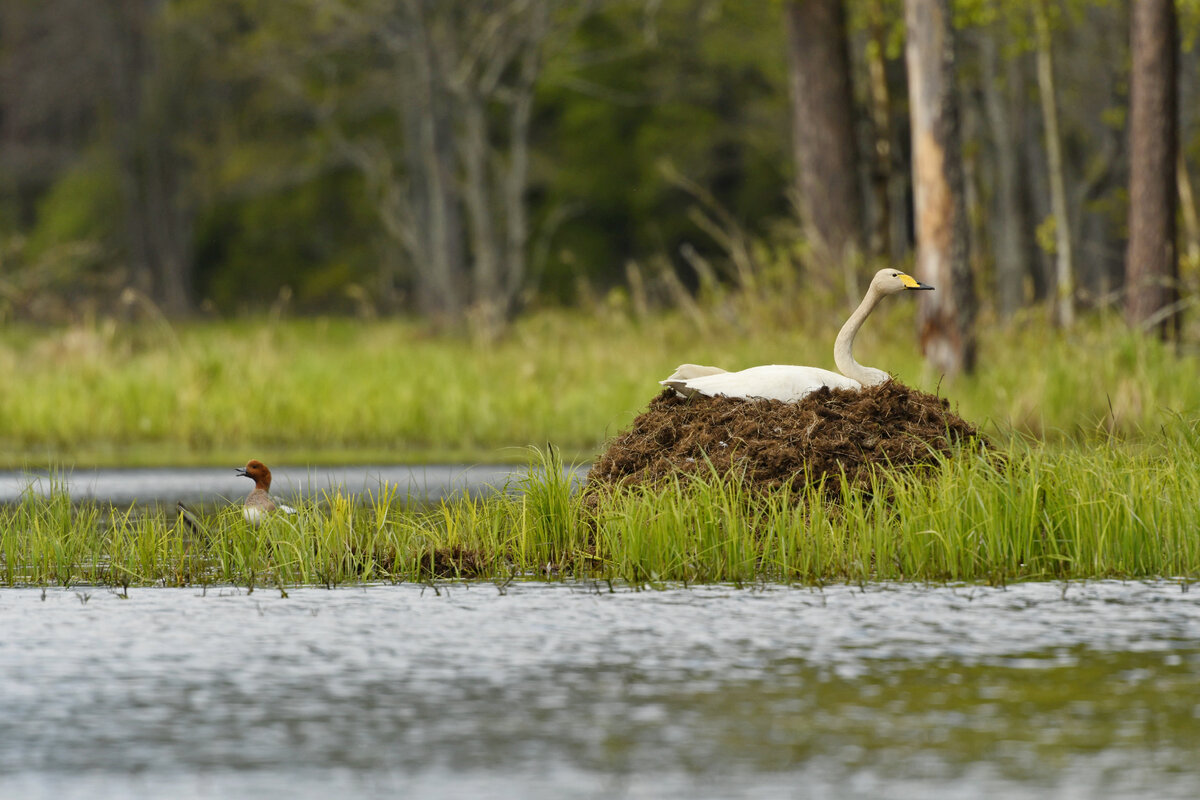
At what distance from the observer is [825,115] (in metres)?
21.7

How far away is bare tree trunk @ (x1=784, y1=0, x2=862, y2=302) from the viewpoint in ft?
70.7

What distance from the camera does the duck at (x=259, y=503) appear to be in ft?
29.8

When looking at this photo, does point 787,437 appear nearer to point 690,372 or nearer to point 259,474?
point 690,372

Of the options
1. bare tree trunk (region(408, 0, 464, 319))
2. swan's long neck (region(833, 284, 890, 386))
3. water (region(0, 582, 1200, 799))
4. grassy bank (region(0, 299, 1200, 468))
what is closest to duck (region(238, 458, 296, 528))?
water (region(0, 582, 1200, 799))

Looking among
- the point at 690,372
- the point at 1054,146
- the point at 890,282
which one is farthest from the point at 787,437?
the point at 1054,146

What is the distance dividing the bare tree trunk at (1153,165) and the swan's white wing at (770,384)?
309 inches

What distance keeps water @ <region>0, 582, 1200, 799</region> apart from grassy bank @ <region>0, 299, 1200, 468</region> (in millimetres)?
5897

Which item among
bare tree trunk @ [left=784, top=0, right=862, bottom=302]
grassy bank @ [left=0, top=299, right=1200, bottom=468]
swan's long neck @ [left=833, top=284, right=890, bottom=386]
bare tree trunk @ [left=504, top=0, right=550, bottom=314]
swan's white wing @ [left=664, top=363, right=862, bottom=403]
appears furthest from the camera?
bare tree trunk @ [left=504, top=0, right=550, bottom=314]

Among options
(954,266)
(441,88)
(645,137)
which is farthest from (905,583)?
(645,137)

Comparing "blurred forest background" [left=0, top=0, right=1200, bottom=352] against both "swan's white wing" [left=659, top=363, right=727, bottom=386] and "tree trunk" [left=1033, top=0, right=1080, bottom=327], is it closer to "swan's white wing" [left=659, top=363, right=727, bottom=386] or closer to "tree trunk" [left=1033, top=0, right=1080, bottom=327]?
"tree trunk" [left=1033, top=0, right=1080, bottom=327]

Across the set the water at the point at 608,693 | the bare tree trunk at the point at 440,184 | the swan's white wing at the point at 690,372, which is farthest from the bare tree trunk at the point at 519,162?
the water at the point at 608,693

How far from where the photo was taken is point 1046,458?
9.81 metres

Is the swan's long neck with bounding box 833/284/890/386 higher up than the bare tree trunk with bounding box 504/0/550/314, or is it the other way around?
the bare tree trunk with bounding box 504/0/550/314

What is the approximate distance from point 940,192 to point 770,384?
7087mm
